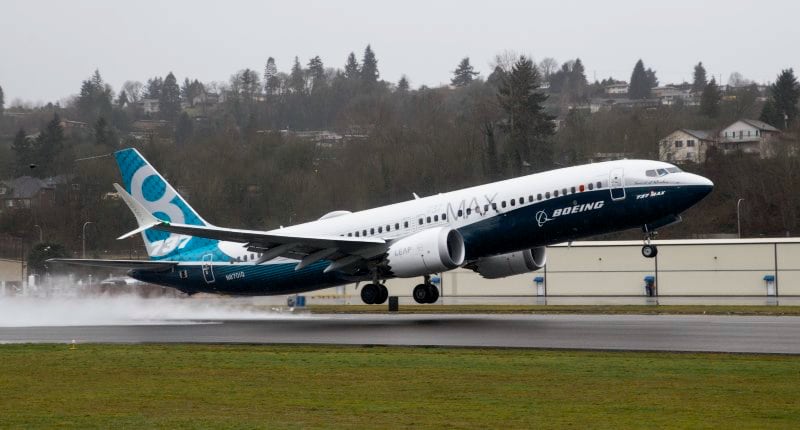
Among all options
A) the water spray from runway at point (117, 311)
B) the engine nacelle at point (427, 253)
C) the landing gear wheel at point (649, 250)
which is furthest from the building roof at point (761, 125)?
the engine nacelle at point (427, 253)

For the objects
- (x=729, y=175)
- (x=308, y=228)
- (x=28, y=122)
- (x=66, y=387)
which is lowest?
(x=66, y=387)

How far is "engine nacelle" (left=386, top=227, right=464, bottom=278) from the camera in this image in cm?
3825

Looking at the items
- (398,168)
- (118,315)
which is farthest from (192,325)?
(398,168)

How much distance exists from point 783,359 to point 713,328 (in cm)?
924

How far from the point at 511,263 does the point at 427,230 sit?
17.5 feet

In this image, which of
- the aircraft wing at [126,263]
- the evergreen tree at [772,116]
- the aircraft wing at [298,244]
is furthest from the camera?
the evergreen tree at [772,116]

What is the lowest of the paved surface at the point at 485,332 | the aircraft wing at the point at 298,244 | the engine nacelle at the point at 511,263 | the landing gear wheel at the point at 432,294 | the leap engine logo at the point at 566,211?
the paved surface at the point at 485,332

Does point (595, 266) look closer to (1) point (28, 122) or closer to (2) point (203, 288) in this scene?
(2) point (203, 288)

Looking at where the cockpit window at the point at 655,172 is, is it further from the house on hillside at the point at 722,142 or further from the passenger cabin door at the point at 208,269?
the house on hillside at the point at 722,142

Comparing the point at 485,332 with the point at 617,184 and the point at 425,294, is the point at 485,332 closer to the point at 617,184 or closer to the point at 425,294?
the point at 617,184

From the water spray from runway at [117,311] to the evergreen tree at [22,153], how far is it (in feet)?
225

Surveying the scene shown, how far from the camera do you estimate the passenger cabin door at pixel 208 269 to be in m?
46.6

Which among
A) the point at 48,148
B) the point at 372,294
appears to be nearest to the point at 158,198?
the point at 372,294

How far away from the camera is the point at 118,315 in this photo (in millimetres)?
50156
